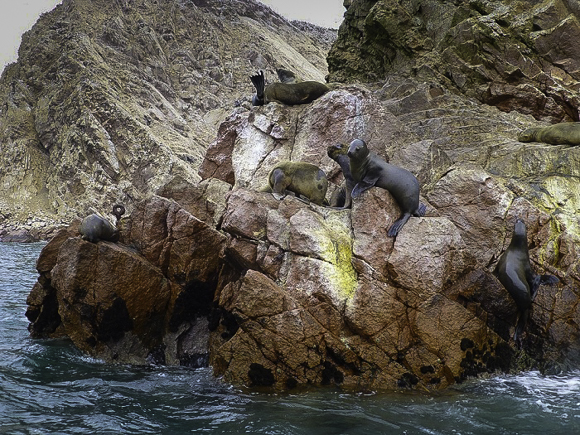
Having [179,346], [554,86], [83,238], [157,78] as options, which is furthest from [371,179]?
[157,78]

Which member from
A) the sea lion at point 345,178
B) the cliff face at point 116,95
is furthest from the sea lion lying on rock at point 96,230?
the cliff face at point 116,95


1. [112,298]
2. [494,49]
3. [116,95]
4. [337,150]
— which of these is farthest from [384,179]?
[116,95]

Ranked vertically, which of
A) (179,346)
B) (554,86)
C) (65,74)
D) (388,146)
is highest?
(65,74)

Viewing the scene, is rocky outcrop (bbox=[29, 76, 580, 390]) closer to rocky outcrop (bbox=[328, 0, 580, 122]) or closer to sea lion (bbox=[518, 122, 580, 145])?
sea lion (bbox=[518, 122, 580, 145])

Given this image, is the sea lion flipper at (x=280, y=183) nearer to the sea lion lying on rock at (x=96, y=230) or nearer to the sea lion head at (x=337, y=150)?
the sea lion head at (x=337, y=150)

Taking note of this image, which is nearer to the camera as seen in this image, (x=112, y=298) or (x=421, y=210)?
(x=112, y=298)

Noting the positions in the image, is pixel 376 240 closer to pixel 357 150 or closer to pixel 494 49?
pixel 357 150

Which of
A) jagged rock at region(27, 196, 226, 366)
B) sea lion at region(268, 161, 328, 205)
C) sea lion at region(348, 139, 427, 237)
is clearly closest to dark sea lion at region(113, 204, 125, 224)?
jagged rock at region(27, 196, 226, 366)

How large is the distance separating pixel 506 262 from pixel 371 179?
213 cm

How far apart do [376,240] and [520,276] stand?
6.50ft

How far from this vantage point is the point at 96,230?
8.33 m

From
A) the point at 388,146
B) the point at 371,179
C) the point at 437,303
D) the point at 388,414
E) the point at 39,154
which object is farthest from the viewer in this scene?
the point at 39,154

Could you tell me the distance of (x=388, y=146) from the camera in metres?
9.95

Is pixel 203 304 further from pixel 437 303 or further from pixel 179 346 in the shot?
pixel 437 303
